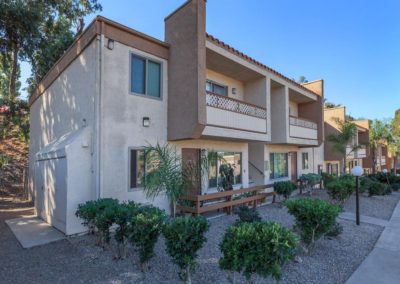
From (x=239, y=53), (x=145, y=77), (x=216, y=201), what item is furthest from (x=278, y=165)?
(x=145, y=77)

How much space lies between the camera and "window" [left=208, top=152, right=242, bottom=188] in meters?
12.1

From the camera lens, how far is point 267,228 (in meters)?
3.79

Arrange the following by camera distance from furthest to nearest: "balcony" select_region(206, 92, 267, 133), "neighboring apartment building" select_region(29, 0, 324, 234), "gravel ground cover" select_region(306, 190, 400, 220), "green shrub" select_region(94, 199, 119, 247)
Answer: "gravel ground cover" select_region(306, 190, 400, 220)
"balcony" select_region(206, 92, 267, 133)
"neighboring apartment building" select_region(29, 0, 324, 234)
"green shrub" select_region(94, 199, 119, 247)

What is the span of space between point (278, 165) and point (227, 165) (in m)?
6.71

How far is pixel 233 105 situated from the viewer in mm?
Result: 10969

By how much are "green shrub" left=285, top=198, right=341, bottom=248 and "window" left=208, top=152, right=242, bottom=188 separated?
579 centimetres

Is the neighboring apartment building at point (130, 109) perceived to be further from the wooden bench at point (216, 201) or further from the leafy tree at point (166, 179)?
the leafy tree at point (166, 179)

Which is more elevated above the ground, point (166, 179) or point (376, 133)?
point (376, 133)

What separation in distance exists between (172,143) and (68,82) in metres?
4.99

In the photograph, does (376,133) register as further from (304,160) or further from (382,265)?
(382,265)

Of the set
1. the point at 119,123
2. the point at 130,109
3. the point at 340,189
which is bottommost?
the point at 340,189

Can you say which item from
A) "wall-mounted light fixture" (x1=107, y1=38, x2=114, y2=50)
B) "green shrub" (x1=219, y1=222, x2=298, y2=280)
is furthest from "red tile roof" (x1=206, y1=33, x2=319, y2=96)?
"green shrub" (x1=219, y1=222, x2=298, y2=280)

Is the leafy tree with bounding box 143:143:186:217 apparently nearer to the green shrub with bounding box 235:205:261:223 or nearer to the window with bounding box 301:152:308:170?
the green shrub with bounding box 235:205:261:223

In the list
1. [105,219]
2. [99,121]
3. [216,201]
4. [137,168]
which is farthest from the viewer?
[216,201]
